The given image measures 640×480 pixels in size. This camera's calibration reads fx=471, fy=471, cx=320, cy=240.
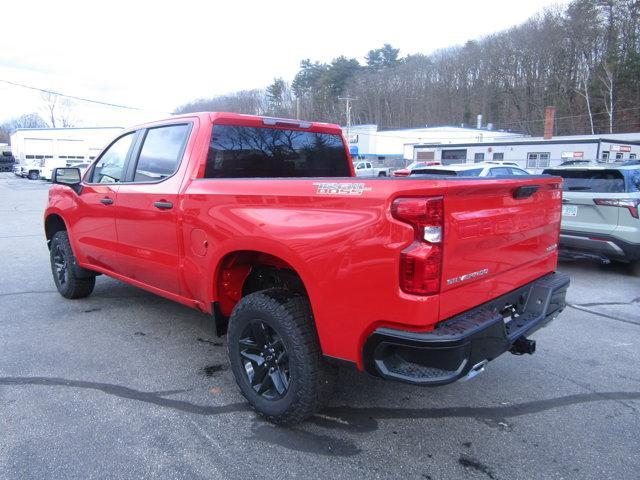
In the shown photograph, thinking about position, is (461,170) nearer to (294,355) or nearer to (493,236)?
(493,236)

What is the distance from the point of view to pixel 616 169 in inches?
265

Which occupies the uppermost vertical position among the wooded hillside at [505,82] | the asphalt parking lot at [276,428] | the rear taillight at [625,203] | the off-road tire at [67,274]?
the wooded hillside at [505,82]

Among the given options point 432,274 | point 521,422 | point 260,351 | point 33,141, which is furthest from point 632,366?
point 33,141

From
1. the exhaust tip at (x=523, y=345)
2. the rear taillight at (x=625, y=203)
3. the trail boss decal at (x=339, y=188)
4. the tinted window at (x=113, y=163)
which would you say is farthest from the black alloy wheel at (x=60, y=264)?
the rear taillight at (x=625, y=203)

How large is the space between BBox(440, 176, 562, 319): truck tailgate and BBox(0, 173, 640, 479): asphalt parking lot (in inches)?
36.5

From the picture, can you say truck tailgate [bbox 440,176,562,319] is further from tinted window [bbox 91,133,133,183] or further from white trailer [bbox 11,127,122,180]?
white trailer [bbox 11,127,122,180]

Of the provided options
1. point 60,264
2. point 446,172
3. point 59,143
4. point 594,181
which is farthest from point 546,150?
point 59,143

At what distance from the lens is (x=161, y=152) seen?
3.88m

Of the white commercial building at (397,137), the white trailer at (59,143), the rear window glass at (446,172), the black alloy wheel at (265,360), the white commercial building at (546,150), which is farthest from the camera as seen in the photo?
the white commercial building at (397,137)

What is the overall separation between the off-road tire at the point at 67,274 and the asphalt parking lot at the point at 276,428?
0.68 meters

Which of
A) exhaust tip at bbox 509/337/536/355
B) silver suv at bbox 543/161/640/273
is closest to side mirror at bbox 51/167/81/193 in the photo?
exhaust tip at bbox 509/337/536/355

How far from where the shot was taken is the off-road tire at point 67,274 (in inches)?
208

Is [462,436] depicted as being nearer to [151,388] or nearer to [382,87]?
[151,388]

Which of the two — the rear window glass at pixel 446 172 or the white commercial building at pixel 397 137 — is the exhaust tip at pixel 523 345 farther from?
the white commercial building at pixel 397 137
